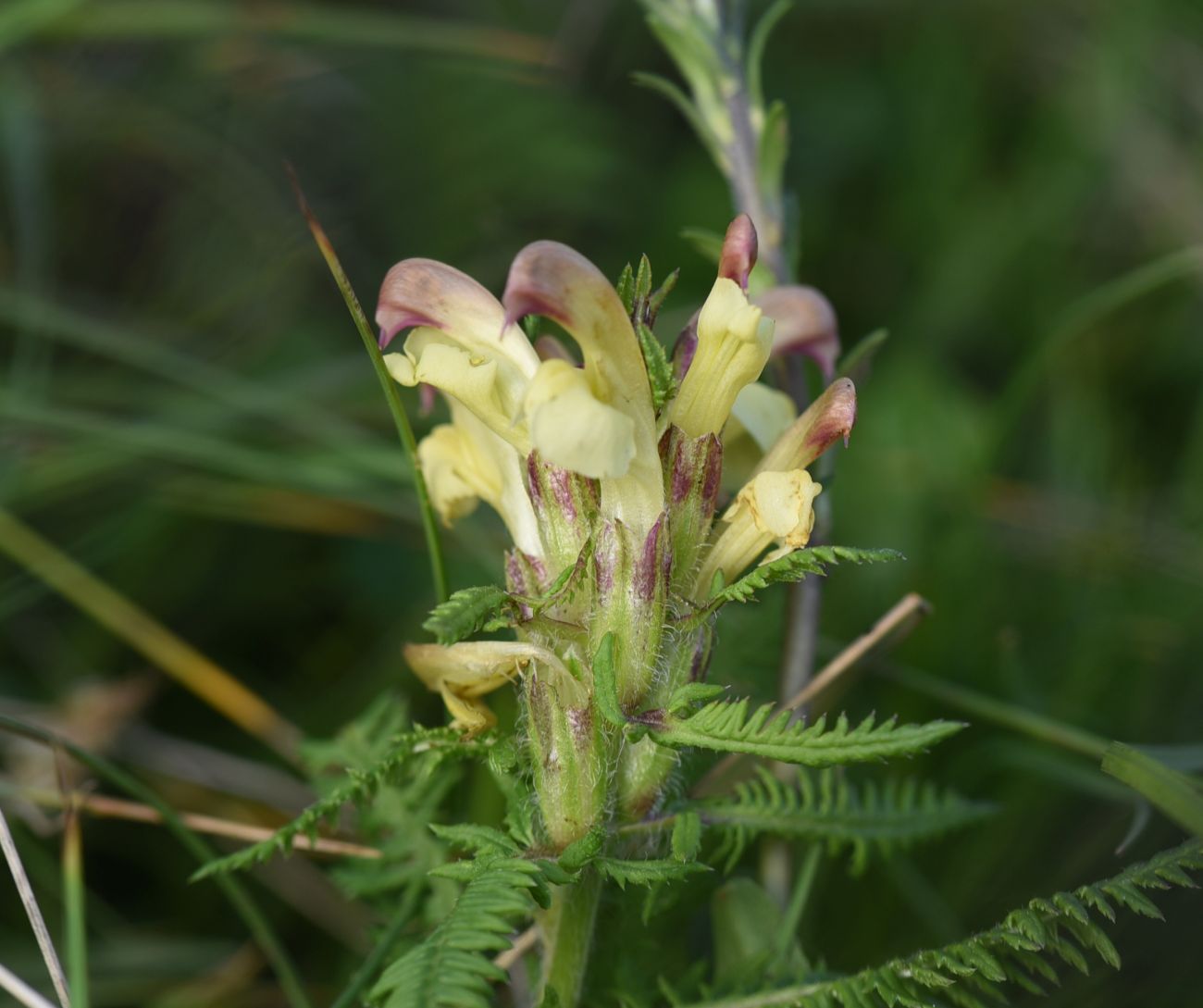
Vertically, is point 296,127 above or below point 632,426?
above

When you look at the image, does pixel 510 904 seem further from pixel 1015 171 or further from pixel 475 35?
pixel 1015 171

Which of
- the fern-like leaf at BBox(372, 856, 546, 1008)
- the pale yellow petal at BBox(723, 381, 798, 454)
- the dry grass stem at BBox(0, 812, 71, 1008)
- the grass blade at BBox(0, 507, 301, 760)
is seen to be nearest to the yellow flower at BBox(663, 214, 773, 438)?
the pale yellow petal at BBox(723, 381, 798, 454)

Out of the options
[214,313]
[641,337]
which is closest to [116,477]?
[214,313]

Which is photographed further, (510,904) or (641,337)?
(641,337)

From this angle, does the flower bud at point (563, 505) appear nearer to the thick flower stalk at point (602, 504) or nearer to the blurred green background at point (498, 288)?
the thick flower stalk at point (602, 504)

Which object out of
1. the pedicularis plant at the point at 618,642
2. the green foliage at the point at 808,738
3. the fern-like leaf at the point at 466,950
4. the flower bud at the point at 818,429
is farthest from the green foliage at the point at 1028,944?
the flower bud at the point at 818,429

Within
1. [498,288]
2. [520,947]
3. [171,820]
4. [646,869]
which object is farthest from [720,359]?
[498,288]

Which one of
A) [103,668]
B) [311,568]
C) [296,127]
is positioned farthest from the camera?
[296,127]

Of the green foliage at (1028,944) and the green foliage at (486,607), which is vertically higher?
the green foliage at (486,607)
